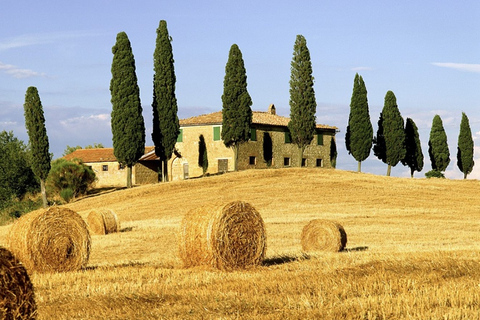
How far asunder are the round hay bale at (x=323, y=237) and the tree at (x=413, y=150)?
49997 millimetres

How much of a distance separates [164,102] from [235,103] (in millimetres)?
5817

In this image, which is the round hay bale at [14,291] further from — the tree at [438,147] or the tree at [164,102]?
the tree at [438,147]

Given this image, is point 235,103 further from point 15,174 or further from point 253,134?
point 15,174

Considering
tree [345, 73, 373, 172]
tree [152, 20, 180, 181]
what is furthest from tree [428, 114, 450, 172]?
tree [152, 20, 180, 181]

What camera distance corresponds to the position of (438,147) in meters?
71.3

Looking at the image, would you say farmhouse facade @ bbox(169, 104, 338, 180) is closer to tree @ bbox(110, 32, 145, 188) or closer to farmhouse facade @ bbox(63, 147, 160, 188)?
farmhouse facade @ bbox(63, 147, 160, 188)

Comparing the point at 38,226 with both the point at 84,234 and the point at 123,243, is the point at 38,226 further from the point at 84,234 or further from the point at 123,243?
the point at 123,243

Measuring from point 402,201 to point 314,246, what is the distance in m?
21.4

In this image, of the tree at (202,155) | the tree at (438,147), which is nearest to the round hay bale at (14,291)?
the tree at (202,155)

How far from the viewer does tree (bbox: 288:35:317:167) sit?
5491 cm

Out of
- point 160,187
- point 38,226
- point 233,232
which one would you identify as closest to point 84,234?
point 38,226

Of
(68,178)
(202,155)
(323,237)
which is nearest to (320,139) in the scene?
(202,155)

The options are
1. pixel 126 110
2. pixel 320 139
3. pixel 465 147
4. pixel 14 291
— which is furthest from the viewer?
pixel 465 147

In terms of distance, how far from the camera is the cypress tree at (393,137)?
61656mm
